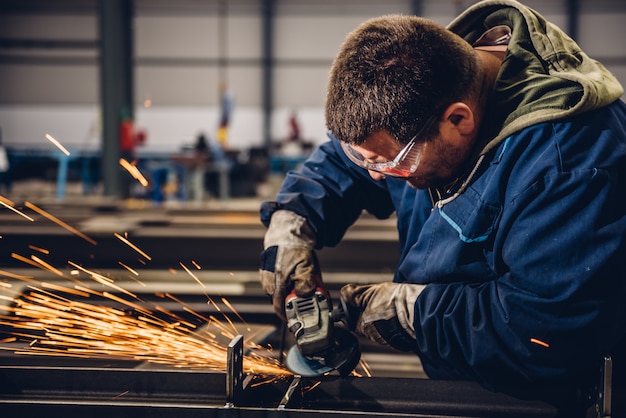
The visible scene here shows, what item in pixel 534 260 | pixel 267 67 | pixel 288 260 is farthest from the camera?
pixel 267 67

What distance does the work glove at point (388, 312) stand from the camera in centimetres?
133

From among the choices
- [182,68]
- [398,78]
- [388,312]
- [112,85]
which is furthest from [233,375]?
[182,68]

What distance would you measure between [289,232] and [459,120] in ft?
1.70

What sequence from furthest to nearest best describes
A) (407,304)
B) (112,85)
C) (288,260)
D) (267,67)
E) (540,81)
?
(267,67)
(112,85)
(288,260)
(407,304)
(540,81)

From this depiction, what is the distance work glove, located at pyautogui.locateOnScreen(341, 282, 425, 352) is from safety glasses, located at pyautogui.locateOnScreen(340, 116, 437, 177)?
246mm

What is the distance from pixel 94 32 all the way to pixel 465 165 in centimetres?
1446

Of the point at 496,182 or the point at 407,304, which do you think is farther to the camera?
the point at 407,304

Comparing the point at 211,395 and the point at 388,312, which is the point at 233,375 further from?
the point at 388,312

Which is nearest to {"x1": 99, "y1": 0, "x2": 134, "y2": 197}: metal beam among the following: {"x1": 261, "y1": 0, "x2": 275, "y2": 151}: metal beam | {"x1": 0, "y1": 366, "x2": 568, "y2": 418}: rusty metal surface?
{"x1": 261, "y1": 0, "x2": 275, "y2": 151}: metal beam

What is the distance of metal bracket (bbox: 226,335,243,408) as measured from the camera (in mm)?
1209

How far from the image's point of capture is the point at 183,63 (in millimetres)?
14414

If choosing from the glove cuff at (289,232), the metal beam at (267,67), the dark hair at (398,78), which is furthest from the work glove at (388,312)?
the metal beam at (267,67)

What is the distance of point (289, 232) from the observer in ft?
5.12

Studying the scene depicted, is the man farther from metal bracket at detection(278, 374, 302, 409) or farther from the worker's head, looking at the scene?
metal bracket at detection(278, 374, 302, 409)
